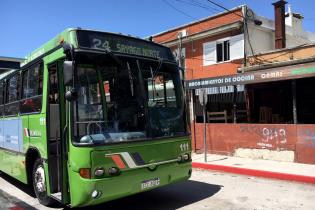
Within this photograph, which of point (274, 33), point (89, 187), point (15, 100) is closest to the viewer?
point (89, 187)

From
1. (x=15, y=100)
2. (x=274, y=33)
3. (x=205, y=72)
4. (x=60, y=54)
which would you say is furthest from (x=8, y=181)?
(x=274, y=33)

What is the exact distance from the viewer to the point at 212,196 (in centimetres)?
822

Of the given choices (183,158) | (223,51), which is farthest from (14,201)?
(223,51)

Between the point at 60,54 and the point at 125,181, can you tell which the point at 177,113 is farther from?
the point at 60,54

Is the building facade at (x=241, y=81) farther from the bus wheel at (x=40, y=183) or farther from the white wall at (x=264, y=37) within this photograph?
the bus wheel at (x=40, y=183)

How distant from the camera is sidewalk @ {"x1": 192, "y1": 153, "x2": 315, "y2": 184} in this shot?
10.5 m

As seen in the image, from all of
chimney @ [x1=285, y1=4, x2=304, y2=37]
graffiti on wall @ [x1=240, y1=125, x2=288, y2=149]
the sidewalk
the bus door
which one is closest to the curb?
the sidewalk

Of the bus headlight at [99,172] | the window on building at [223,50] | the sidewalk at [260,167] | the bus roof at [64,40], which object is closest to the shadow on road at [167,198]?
the bus headlight at [99,172]

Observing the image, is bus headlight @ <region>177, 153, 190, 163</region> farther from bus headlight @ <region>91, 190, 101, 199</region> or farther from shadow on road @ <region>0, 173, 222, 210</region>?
bus headlight @ <region>91, 190, 101, 199</region>

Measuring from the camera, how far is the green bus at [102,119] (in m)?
6.06

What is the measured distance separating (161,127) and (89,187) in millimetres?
1684

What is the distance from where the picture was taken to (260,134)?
46.0ft

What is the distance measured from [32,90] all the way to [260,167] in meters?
7.36

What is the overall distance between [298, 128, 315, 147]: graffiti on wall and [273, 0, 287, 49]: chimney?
33.9 ft
